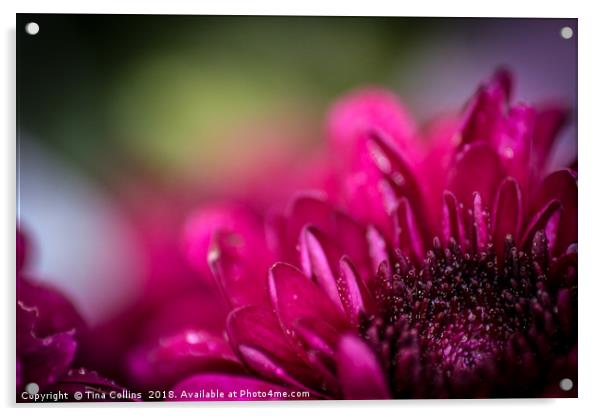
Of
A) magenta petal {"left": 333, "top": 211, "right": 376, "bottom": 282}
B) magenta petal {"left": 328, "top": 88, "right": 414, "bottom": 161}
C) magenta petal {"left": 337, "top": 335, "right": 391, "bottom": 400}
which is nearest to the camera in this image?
magenta petal {"left": 337, "top": 335, "right": 391, "bottom": 400}

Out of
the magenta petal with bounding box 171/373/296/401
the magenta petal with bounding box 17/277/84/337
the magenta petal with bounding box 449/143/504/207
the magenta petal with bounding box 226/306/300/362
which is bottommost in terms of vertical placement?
the magenta petal with bounding box 171/373/296/401

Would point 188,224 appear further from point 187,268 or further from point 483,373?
point 483,373

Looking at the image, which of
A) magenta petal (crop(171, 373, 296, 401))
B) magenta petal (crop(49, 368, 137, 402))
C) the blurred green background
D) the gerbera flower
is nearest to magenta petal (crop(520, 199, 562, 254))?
the gerbera flower

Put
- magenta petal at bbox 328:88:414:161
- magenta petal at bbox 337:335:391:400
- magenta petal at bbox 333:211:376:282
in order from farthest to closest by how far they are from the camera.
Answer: magenta petal at bbox 328:88:414:161
magenta petal at bbox 333:211:376:282
magenta petal at bbox 337:335:391:400

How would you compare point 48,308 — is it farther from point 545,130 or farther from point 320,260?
point 545,130

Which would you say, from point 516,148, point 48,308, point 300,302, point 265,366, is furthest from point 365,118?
point 48,308

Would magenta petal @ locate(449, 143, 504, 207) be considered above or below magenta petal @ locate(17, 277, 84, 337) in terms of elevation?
above

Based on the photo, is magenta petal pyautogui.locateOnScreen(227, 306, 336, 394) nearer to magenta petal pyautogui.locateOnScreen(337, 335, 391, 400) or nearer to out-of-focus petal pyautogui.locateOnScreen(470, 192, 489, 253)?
magenta petal pyautogui.locateOnScreen(337, 335, 391, 400)
